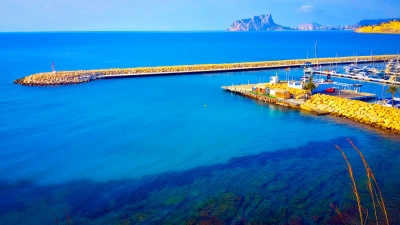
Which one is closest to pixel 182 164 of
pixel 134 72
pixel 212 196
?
pixel 212 196

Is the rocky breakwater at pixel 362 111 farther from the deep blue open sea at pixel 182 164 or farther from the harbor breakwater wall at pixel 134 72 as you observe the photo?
the harbor breakwater wall at pixel 134 72

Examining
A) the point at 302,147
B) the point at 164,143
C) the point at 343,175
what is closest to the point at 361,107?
the point at 302,147

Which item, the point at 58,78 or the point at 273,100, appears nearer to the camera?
the point at 273,100

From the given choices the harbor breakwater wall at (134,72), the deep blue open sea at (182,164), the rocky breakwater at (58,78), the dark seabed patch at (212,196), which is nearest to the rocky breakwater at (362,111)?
the deep blue open sea at (182,164)

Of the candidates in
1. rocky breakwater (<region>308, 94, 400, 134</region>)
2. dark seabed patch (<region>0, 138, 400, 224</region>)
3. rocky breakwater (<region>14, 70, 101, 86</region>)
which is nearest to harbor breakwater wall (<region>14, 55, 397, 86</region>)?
rocky breakwater (<region>14, 70, 101, 86</region>)

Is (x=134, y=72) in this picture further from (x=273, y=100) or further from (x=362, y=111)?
(x=362, y=111)

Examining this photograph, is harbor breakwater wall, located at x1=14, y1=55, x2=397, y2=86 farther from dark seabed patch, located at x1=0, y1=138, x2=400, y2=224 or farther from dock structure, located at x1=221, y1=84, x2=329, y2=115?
dark seabed patch, located at x1=0, y1=138, x2=400, y2=224

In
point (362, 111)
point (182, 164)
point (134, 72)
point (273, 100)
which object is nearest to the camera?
point (182, 164)
